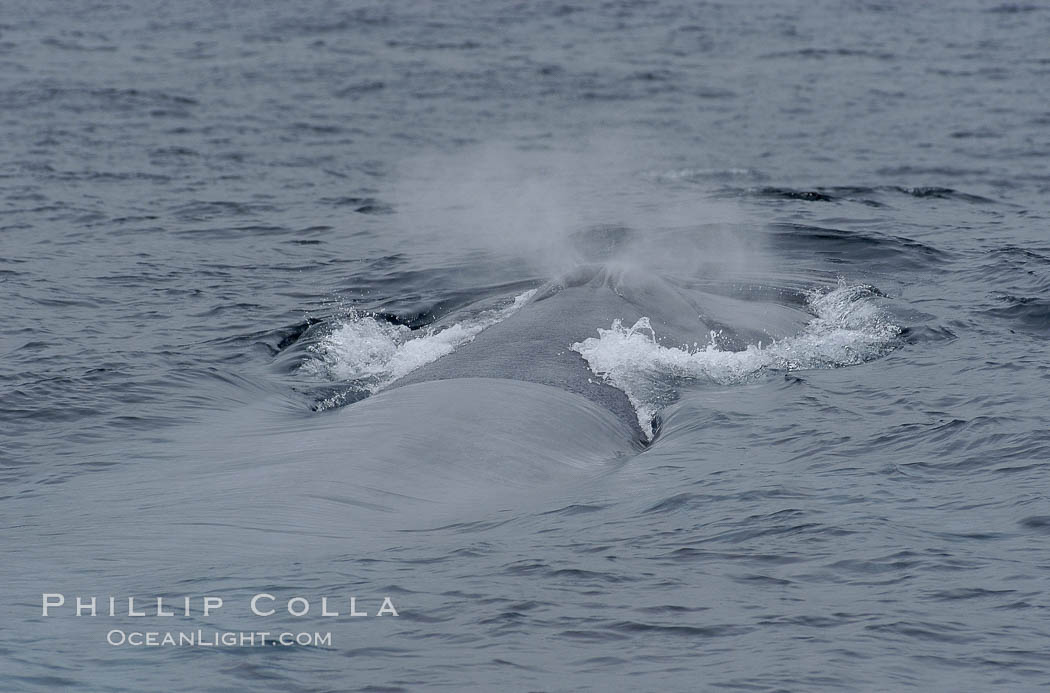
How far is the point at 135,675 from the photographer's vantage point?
978 centimetres

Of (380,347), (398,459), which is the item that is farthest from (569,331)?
(398,459)

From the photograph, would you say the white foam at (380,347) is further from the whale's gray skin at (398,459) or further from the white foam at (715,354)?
the white foam at (715,354)

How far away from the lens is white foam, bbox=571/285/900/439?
1730 centimetres

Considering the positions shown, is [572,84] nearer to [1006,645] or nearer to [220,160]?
[220,160]

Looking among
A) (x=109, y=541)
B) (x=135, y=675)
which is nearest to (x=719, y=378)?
(x=109, y=541)

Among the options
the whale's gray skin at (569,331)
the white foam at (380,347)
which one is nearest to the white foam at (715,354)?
the whale's gray skin at (569,331)

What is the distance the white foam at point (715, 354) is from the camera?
17.3 meters

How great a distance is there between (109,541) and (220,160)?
2260cm

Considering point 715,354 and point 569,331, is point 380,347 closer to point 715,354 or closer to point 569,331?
point 569,331

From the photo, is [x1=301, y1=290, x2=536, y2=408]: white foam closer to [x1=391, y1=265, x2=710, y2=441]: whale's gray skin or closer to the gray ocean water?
the gray ocean water

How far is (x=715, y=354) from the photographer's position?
1850cm

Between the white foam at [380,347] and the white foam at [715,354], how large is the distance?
7.75 ft

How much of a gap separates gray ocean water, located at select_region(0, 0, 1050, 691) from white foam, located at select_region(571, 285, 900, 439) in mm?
62

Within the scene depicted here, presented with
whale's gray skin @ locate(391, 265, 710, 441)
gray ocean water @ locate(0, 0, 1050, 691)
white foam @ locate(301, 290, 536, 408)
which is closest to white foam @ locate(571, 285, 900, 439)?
gray ocean water @ locate(0, 0, 1050, 691)
